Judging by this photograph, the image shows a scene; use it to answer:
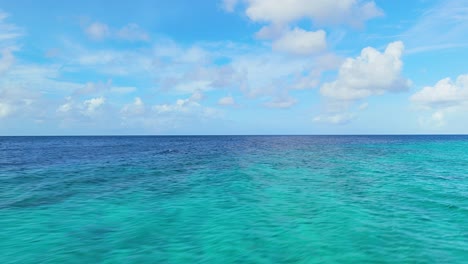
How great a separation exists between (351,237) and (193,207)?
827cm

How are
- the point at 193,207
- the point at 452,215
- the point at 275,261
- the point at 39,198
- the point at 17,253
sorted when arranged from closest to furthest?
1. the point at 275,261
2. the point at 17,253
3. the point at 452,215
4. the point at 193,207
5. the point at 39,198

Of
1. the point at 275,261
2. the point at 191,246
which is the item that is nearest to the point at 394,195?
the point at 275,261

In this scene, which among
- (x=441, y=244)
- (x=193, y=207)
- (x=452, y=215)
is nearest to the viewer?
(x=441, y=244)

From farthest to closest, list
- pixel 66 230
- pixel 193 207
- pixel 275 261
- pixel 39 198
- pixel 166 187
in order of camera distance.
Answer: pixel 166 187, pixel 39 198, pixel 193 207, pixel 66 230, pixel 275 261

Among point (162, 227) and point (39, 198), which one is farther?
point (39, 198)

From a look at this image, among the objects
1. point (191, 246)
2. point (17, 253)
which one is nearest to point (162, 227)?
point (191, 246)

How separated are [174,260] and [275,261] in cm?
331

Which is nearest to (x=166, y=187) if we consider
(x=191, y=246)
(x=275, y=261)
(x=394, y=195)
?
(x=191, y=246)

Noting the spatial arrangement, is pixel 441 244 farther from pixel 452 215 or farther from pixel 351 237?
pixel 452 215

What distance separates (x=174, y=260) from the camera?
357 inches

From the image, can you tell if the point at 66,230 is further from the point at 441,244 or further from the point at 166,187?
the point at 441,244

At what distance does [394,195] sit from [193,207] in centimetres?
1281

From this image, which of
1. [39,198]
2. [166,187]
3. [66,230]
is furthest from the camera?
[166,187]

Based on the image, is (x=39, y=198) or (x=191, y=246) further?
(x=39, y=198)
